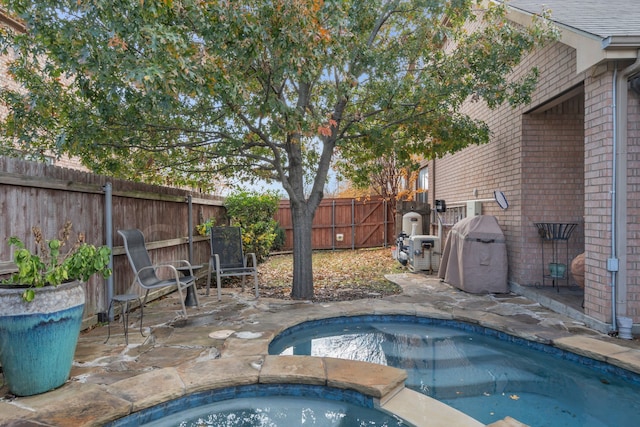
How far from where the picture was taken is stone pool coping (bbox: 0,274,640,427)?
2.21m

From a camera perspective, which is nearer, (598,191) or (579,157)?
(598,191)

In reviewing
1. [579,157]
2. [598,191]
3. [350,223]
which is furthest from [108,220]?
[350,223]

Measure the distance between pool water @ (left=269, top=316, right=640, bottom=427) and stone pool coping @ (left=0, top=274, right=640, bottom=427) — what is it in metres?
0.12

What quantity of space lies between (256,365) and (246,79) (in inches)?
123

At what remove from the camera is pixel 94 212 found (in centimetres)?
406

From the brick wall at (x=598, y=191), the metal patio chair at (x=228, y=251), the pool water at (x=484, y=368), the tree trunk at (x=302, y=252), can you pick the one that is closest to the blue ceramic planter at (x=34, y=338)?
the pool water at (x=484, y=368)

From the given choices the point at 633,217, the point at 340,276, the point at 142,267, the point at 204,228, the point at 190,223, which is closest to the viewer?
the point at 633,217

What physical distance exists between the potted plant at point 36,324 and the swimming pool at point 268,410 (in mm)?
678

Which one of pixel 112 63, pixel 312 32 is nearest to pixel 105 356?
pixel 112 63

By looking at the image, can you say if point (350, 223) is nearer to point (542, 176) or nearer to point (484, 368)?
point (542, 176)

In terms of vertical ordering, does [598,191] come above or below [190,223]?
above

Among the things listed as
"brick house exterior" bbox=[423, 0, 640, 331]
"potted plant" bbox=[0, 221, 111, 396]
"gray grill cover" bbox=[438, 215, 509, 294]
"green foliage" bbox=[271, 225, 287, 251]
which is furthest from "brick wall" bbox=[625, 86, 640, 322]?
"green foliage" bbox=[271, 225, 287, 251]

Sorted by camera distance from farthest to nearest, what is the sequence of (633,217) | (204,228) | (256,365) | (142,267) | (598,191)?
(204,228), (142,267), (598,191), (633,217), (256,365)

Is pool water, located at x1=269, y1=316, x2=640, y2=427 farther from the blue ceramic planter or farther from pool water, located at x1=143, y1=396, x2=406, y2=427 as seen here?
the blue ceramic planter
